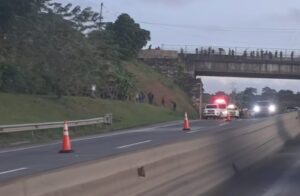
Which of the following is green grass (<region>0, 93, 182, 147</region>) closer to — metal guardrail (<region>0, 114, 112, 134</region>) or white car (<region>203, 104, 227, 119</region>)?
metal guardrail (<region>0, 114, 112, 134</region>)

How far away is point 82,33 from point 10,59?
7.63 meters

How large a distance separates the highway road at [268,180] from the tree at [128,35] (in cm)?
Result: 6738

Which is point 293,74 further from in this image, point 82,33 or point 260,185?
point 260,185

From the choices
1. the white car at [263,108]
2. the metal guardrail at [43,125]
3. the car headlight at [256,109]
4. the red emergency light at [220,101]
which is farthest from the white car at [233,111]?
the metal guardrail at [43,125]

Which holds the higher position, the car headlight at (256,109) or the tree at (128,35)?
the tree at (128,35)

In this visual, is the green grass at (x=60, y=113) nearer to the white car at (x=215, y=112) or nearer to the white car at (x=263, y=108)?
the white car at (x=215, y=112)

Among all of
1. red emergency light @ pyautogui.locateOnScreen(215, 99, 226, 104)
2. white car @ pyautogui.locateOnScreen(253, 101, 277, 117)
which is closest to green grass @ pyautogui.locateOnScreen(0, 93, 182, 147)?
red emergency light @ pyautogui.locateOnScreen(215, 99, 226, 104)

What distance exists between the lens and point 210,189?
14.1 m

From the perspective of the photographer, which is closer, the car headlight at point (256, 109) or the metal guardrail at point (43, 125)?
the metal guardrail at point (43, 125)

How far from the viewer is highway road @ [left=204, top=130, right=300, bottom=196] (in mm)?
13805

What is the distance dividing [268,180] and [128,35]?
75413 mm

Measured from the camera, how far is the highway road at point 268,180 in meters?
13.8

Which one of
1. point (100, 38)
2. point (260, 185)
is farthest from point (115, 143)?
point (100, 38)

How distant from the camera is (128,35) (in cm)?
9062
